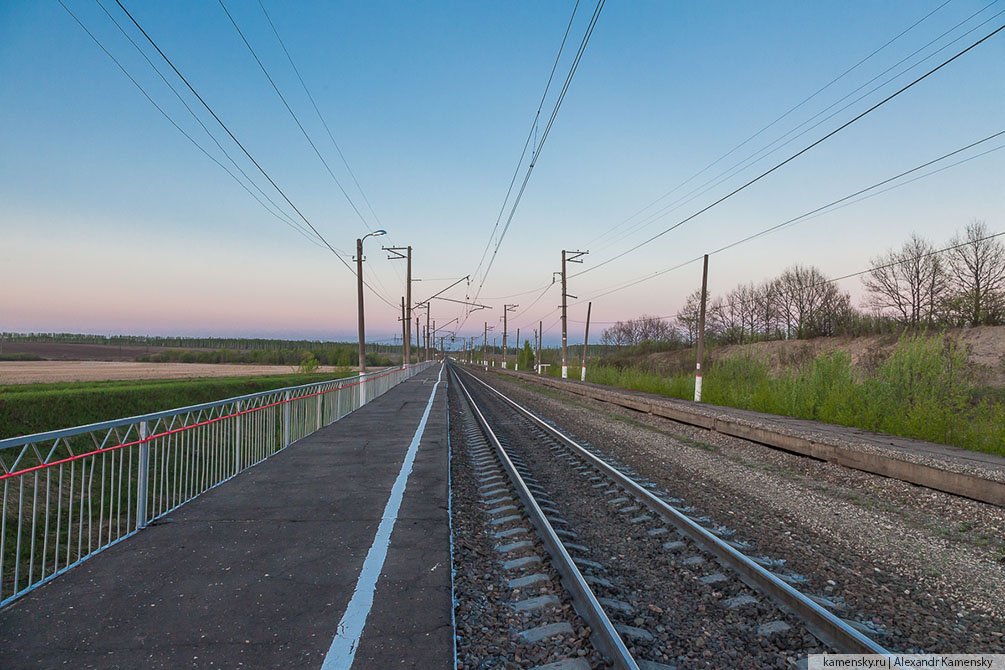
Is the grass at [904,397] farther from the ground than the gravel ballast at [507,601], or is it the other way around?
the grass at [904,397]

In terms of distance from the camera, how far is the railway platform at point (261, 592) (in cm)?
331

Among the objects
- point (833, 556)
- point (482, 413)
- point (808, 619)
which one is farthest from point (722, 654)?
point (482, 413)

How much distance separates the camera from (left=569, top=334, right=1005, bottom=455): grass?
11195 mm

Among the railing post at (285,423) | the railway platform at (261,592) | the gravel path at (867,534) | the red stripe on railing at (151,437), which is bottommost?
the gravel path at (867,534)

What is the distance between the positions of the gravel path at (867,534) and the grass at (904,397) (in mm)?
3164

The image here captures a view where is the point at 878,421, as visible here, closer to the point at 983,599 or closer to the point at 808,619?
the point at 983,599

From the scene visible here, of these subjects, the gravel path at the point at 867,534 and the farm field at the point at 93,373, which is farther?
the farm field at the point at 93,373

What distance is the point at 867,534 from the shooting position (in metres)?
6.32

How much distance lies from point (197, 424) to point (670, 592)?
6147 millimetres

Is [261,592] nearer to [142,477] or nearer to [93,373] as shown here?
[142,477]

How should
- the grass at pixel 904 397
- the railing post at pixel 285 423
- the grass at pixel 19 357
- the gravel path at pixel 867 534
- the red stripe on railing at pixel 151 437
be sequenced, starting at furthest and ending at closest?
1. the grass at pixel 19 357
2. the railing post at pixel 285 423
3. the grass at pixel 904 397
4. the red stripe on railing at pixel 151 437
5. the gravel path at pixel 867 534

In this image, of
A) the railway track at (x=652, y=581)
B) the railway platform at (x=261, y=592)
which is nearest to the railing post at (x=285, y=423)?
the railway platform at (x=261, y=592)

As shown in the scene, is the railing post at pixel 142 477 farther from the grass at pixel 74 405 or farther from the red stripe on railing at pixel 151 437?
the grass at pixel 74 405

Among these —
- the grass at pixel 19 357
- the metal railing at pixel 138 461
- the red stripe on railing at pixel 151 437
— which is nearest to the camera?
the red stripe on railing at pixel 151 437
